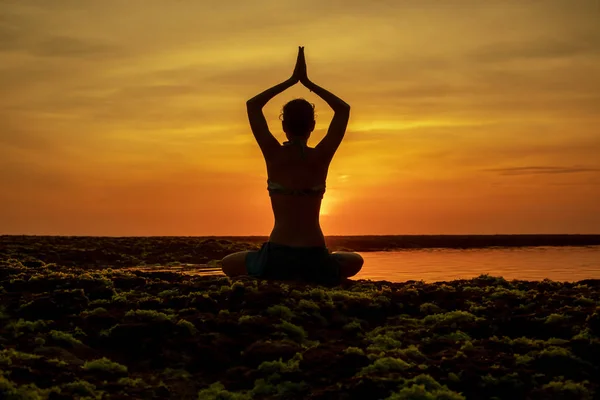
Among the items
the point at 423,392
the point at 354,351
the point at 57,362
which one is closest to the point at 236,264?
the point at 354,351

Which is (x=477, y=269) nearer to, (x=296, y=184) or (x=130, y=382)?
(x=296, y=184)

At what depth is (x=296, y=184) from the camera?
Answer: 38.6 ft

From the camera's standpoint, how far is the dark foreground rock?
721cm

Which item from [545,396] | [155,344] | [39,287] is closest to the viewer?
[545,396]

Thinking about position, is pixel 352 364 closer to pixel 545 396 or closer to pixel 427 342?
pixel 427 342

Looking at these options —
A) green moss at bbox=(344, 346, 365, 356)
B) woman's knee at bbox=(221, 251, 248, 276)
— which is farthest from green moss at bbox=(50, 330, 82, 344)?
woman's knee at bbox=(221, 251, 248, 276)

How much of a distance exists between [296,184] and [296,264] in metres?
1.43

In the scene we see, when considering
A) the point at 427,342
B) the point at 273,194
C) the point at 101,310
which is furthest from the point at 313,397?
the point at 273,194

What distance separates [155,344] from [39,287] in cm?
385

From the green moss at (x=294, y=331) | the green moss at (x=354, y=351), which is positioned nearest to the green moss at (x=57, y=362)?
the green moss at (x=294, y=331)

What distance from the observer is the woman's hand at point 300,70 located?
12.3 meters

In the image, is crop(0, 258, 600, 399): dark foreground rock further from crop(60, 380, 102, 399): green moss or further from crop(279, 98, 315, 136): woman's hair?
crop(279, 98, 315, 136): woman's hair

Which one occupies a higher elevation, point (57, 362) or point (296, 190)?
point (296, 190)

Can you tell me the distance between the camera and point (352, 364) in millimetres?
7773
